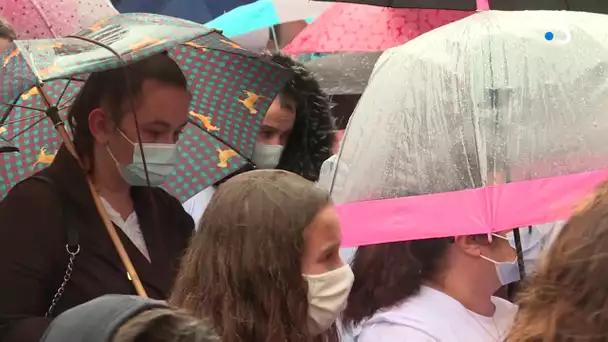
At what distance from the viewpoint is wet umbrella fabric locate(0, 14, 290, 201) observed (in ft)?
7.89

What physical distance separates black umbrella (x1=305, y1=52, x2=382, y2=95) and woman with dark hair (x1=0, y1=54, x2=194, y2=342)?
2.09 metres

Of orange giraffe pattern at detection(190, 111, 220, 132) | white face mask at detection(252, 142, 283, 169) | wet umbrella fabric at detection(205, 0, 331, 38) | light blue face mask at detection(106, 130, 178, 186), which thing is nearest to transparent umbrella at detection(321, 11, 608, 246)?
light blue face mask at detection(106, 130, 178, 186)

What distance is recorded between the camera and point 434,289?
8.75 ft

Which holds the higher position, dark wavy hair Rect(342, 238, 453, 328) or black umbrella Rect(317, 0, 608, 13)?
black umbrella Rect(317, 0, 608, 13)

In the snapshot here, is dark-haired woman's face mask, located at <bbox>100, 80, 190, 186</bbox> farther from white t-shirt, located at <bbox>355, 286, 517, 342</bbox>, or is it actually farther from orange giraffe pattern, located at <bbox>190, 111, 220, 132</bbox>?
white t-shirt, located at <bbox>355, 286, 517, 342</bbox>

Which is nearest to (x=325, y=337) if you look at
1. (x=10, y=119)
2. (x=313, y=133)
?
(x=10, y=119)

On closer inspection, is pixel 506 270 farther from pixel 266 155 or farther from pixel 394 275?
pixel 266 155

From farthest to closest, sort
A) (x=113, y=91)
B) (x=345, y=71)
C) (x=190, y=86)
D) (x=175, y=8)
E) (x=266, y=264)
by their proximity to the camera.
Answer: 1. (x=175, y=8)
2. (x=345, y=71)
3. (x=190, y=86)
4. (x=113, y=91)
5. (x=266, y=264)

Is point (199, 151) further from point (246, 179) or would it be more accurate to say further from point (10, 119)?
point (246, 179)

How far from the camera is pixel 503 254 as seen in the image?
2.62 metres

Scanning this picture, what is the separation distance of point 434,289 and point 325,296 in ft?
1.73

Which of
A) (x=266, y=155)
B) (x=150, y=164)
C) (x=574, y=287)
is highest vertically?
(x=574, y=287)

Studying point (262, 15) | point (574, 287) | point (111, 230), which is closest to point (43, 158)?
point (111, 230)

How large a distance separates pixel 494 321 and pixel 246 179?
929 mm
